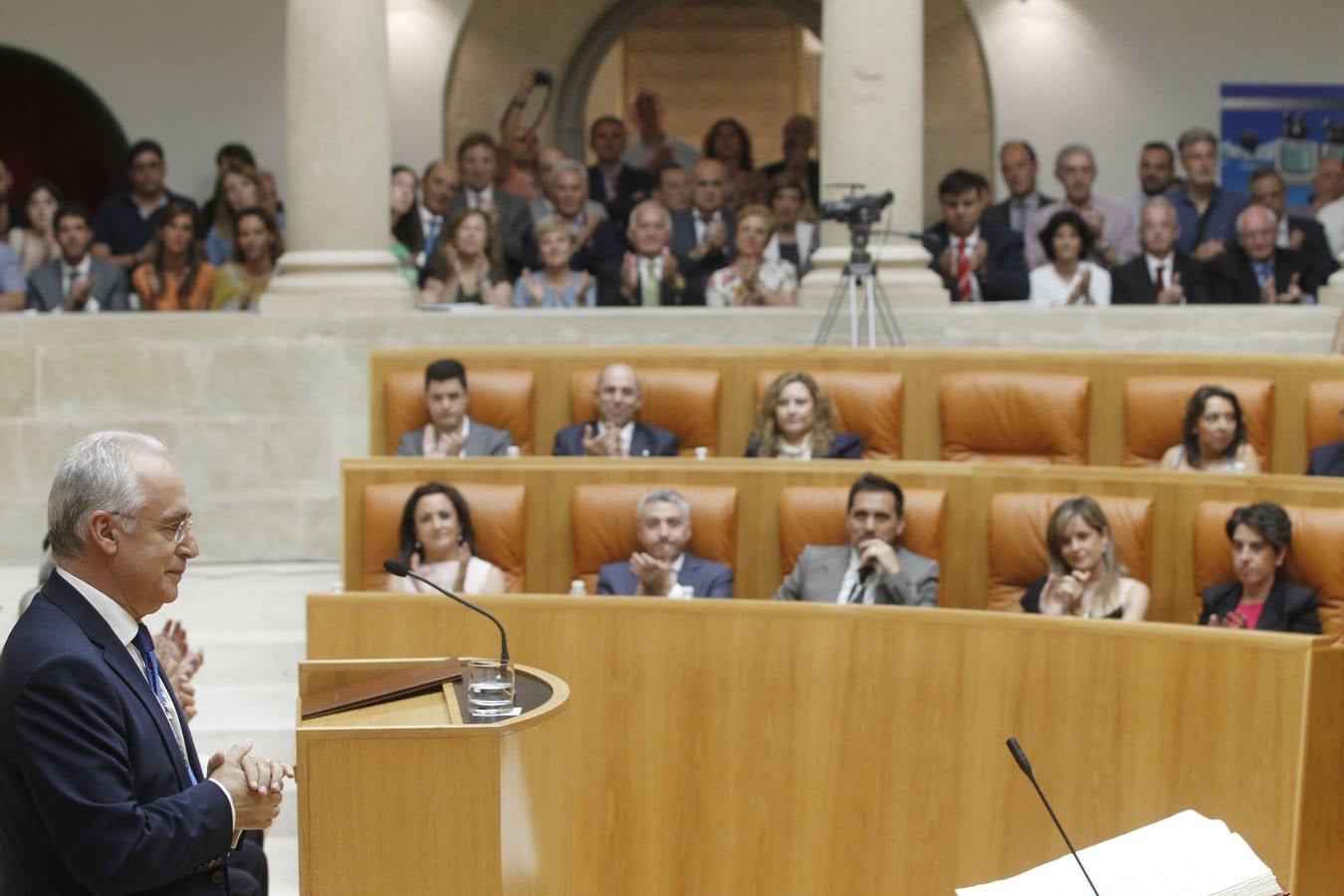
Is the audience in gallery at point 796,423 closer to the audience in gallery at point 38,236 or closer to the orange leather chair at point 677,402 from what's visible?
the orange leather chair at point 677,402

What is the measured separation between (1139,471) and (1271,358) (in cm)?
103

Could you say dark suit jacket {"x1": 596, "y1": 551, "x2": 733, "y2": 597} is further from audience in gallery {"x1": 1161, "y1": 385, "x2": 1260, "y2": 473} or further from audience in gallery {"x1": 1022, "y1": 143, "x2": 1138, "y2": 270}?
audience in gallery {"x1": 1022, "y1": 143, "x2": 1138, "y2": 270}

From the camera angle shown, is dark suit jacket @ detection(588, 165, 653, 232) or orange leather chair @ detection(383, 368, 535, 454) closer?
orange leather chair @ detection(383, 368, 535, 454)

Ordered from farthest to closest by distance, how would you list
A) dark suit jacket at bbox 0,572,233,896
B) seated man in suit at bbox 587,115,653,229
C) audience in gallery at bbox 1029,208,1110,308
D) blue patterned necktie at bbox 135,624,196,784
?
seated man in suit at bbox 587,115,653,229
audience in gallery at bbox 1029,208,1110,308
blue patterned necktie at bbox 135,624,196,784
dark suit jacket at bbox 0,572,233,896

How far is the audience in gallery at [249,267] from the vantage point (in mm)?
7383

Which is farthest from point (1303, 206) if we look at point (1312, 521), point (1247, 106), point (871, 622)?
point (871, 622)

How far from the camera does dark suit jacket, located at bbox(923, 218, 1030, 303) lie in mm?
7336

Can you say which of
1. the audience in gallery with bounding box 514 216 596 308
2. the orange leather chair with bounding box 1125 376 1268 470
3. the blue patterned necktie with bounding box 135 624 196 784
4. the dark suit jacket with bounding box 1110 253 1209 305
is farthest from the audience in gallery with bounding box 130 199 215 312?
the blue patterned necktie with bounding box 135 624 196 784

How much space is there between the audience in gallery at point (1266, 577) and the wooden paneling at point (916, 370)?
1.22 m

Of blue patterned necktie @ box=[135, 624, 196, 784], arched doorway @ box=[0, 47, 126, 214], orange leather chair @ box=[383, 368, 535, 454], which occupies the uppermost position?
arched doorway @ box=[0, 47, 126, 214]

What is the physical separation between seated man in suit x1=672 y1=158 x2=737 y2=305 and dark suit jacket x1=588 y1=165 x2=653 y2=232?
368 millimetres

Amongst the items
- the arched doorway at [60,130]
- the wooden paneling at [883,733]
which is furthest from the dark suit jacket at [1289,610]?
the arched doorway at [60,130]

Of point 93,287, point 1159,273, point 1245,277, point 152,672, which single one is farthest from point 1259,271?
point 152,672

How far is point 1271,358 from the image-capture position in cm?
590
